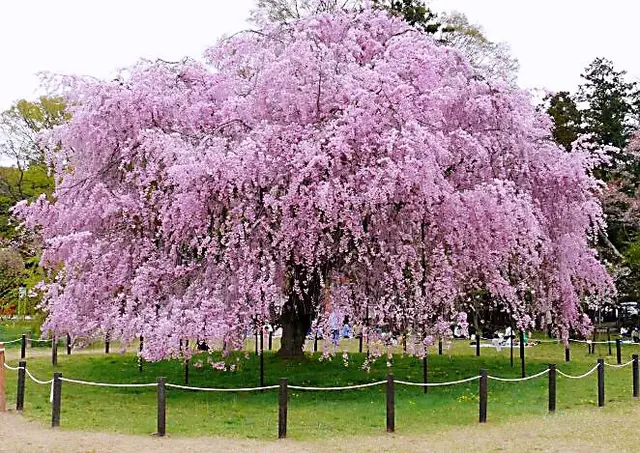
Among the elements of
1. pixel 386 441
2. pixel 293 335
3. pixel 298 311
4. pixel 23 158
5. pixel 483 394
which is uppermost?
pixel 23 158

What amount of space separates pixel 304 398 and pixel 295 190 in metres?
4.13

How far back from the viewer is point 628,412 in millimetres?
12742

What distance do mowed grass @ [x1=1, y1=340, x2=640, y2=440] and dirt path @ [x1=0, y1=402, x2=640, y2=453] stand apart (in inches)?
19.7

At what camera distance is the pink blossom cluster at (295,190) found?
42.8 ft

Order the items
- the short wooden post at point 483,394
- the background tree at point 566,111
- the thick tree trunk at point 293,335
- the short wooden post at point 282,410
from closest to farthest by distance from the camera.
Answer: the short wooden post at point 282,410 → the short wooden post at point 483,394 → the thick tree trunk at point 293,335 → the background tree at point 566,111

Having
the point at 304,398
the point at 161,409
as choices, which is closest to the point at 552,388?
the point at 304,398

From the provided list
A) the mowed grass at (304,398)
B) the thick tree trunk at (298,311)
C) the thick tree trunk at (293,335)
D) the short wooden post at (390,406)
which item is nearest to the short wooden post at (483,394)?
the mowed grass at (304,398)

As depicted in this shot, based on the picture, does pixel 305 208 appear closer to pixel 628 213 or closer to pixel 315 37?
pixel 315 37

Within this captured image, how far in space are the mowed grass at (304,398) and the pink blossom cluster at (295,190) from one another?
1281mm

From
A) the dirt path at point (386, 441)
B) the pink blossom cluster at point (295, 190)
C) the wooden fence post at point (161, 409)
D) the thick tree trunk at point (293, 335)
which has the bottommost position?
the dirt path at point (386, 441)

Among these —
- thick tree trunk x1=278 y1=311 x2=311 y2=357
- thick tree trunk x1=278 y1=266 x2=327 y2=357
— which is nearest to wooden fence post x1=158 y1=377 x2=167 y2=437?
thick tree trunk x1=278 y1=266 x2=327 y2=357

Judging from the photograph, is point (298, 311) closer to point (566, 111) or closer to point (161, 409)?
point (161, 409)

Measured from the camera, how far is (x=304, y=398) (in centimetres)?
1434

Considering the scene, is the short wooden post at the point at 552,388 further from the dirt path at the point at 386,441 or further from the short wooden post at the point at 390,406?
the short wooden post at the point at 390,406
